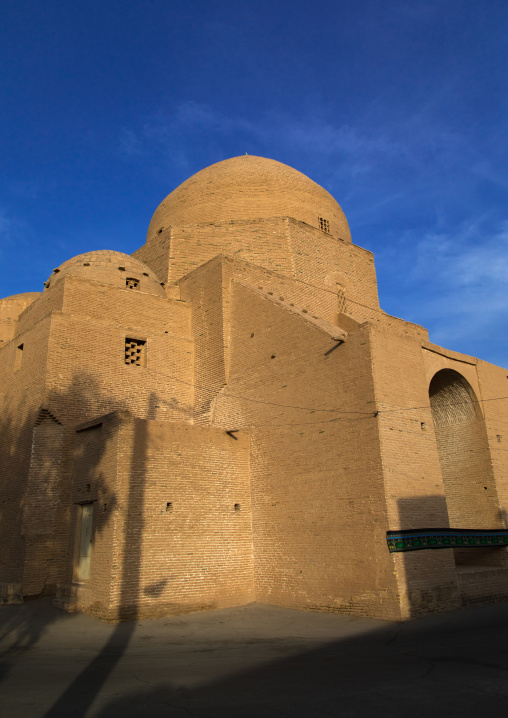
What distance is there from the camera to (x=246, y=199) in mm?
16531

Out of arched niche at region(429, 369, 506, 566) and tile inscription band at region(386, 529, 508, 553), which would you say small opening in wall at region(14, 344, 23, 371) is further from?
arched niche at region(429, 369, 506, 566)

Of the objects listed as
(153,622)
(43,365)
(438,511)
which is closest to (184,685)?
(153,622)

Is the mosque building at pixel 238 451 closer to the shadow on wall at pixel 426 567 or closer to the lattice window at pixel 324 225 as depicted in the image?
the shadow on wall at pixel 426 567

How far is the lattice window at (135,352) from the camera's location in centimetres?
1270

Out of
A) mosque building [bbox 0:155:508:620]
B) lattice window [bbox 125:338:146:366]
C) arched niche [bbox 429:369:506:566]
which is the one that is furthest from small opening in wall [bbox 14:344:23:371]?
arched niche [bbox 429:369:506:566]

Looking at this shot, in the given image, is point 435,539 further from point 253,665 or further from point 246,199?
point 246,199

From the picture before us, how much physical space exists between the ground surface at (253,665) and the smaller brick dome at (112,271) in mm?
7542

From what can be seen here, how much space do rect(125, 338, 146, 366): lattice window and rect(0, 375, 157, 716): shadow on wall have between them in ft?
2.99

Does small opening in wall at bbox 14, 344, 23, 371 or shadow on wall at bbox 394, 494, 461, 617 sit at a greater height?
small opening in wall at bbox 14, 344, 23, 371

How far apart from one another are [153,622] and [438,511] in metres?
4.94

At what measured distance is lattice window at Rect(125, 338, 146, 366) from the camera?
41.7ft

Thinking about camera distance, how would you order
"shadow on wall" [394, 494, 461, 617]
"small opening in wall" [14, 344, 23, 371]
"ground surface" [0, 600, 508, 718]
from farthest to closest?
"small opening in wall" [14, 344, 23, 371], "shadow on wall" [394, 494, 461, 617], "ground surface" [0, 600, 508, 718]

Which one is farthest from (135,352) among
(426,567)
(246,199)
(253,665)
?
(253,665)

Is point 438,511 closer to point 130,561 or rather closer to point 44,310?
point 130,561
